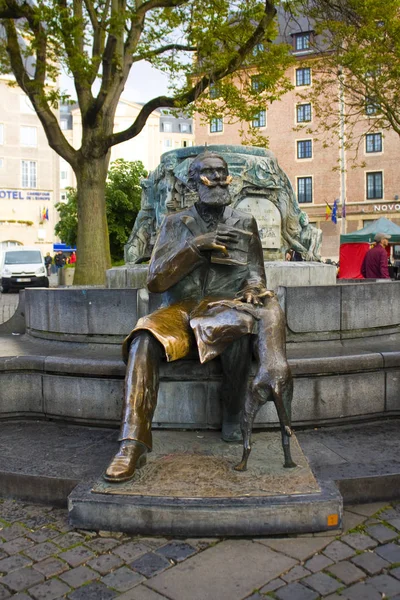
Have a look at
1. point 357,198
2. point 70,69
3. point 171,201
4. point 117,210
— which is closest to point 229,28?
point 70,69

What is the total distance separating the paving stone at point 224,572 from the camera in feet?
8.89

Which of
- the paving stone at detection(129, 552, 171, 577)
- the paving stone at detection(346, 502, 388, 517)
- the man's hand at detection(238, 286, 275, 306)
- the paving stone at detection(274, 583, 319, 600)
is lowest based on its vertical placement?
the paving stone at detection(274, 583, 319, 600)

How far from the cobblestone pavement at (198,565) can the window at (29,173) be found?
172 feet

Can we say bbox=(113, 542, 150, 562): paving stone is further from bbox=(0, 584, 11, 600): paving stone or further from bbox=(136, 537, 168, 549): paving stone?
bbox=(0, 584, 11, 600): paving stone

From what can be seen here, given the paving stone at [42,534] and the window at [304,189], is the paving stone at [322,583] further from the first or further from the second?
the window at [304,189]

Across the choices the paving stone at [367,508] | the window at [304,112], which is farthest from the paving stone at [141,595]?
the window at [304,112]

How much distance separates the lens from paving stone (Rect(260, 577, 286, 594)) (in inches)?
107

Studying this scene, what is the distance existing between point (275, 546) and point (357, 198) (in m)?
44.6

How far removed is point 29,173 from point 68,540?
53.2 m

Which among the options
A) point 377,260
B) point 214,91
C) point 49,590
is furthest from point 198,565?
point 214,91

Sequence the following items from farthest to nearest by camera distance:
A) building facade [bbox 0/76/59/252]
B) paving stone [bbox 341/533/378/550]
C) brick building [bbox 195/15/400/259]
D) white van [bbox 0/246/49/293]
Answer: building facade [bbox 0/76/59/252]
brick building [bbox 195/15/400/259]
white van [bbox 0/246/49/293]
paving stone [bbox 341/533/378/550]

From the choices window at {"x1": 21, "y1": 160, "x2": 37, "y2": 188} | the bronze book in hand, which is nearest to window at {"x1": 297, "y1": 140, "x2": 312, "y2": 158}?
window at {"x1": 21, "y1": 160, "x2": 37, "y2": 188}

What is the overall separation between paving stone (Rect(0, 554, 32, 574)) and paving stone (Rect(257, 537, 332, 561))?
115cm

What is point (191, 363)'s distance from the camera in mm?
4297
